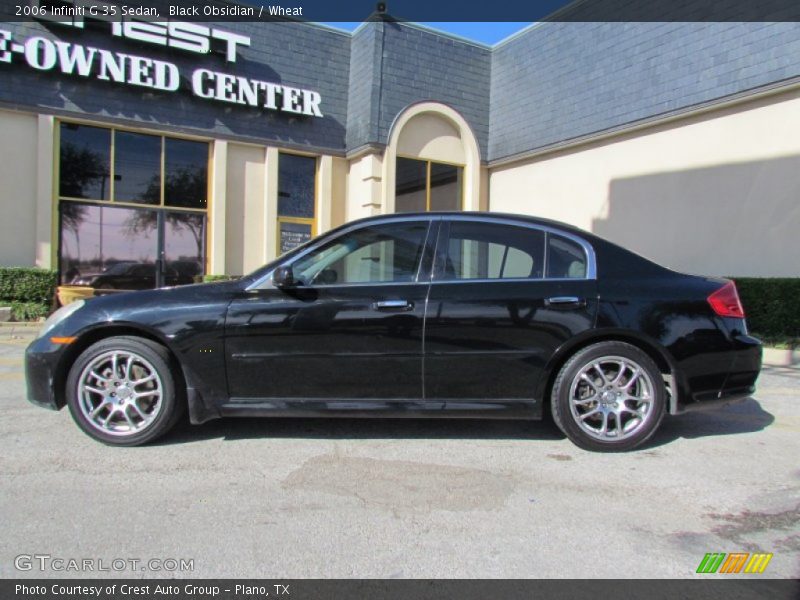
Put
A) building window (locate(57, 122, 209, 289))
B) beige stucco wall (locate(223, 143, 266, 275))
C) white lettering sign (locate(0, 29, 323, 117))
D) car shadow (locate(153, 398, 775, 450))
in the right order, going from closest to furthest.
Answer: car shadow (locate(153, 398, 775, 450))
white lettering sign (locate(0, 29, 323, 117))
building window (locate(57, 122, 209, 289))
beige stucco wall (locate(223, 143, 266, 275))

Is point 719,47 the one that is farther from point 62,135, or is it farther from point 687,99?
point 62,135

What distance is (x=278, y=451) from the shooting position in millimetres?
3990

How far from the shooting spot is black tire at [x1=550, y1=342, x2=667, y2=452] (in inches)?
157

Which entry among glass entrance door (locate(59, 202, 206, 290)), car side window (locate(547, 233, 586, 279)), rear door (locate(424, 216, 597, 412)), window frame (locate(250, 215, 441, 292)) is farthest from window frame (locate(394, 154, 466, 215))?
rear door (locate(424, 216, 597, 412))

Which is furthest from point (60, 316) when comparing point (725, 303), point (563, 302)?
point (725, 303)

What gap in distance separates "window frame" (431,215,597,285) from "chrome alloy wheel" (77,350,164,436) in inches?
81.6

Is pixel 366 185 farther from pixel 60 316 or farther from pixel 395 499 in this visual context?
pixel 395 499

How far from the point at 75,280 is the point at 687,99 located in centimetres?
1200

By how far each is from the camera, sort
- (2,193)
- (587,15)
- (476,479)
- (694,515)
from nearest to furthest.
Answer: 1. (694,515)
2. (476,479)
3. (2,193)
4. (587,15)

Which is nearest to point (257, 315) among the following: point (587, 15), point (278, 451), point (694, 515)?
point (278, 451)

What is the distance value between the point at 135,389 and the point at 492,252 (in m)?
2.66

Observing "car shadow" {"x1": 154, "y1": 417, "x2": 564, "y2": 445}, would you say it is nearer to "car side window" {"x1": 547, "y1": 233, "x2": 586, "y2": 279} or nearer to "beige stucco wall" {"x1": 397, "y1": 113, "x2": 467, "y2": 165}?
"car side window" {"x1": 547, "y1": 233, "x2": 586, "y2": 279}
